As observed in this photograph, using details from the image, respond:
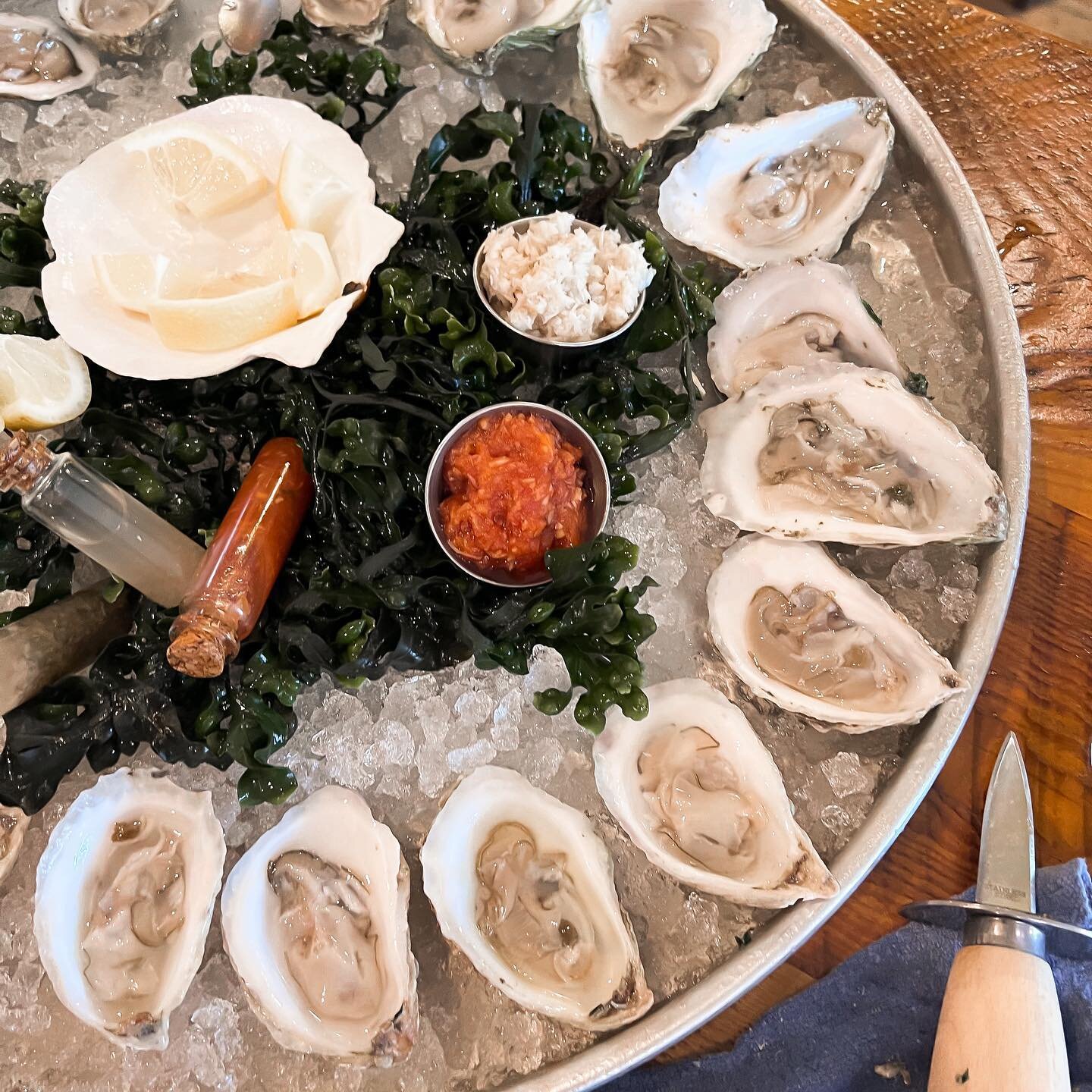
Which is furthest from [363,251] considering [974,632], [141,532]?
[974,632]

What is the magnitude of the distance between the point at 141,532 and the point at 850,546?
1.11m

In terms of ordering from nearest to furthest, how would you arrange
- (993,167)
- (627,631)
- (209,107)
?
(627,631) → (209,107) → (993,167)

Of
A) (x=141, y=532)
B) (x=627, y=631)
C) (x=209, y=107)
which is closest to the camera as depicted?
(x=141, y=532)

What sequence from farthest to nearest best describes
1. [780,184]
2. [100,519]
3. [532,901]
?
1. [780,184]
2. [532,901]
3. [100,519]

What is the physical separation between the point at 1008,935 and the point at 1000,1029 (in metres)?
0.12

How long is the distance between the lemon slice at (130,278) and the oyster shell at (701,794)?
97 cm

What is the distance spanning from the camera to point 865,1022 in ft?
4.00

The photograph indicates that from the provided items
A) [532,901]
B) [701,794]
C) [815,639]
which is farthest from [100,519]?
[815,639]

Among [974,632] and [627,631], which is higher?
[974,632]

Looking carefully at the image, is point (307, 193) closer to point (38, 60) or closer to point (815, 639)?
point (38, 60)

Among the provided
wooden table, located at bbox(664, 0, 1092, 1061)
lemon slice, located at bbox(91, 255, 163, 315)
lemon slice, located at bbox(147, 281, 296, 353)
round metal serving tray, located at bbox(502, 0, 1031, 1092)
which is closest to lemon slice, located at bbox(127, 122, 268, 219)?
lemon slice, located at bbox(91, 255, 163, 315)

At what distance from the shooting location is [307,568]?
127cm

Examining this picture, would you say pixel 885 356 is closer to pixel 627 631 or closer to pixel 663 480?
pixel 663 480

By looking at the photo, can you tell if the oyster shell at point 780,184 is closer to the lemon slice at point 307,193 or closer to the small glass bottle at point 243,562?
the lemon slice at point 307,193
